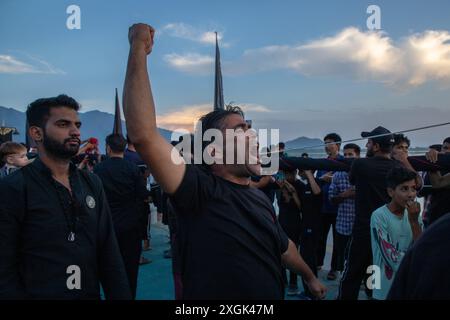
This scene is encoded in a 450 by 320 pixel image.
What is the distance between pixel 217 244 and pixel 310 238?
3.37m

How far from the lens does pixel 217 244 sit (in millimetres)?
1474

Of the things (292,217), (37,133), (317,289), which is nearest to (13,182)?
(37,133)

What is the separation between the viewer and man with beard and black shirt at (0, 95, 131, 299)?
178 cm

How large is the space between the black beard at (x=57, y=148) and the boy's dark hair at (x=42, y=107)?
0.11 metres

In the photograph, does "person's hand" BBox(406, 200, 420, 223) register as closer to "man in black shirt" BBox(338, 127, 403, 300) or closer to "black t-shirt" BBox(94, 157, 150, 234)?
Answer: "man in black shirt" BBox(338, 127, 403, 300)

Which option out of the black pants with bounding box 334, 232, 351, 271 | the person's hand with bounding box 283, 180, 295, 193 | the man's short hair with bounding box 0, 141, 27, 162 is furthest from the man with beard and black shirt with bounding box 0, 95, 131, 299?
the black pants with bounding box 334, 232, 351, 271

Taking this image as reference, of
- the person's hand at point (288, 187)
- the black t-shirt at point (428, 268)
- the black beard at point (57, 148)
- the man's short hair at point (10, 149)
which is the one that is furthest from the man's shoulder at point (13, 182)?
the person's hand at point (288, 187)

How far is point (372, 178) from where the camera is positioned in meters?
3.72

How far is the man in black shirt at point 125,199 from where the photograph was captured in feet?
13.0

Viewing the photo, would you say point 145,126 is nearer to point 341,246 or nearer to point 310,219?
point 310,219

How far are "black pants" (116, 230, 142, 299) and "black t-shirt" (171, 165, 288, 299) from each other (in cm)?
261

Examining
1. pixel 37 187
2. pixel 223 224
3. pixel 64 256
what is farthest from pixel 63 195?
pixel 223 224

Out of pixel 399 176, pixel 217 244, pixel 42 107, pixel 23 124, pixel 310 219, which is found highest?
pixel 23 124
